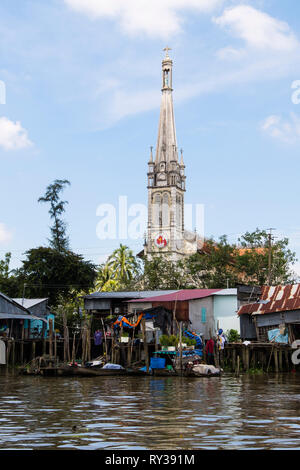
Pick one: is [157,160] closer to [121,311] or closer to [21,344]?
[121,311]

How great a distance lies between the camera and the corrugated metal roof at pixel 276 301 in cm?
3500

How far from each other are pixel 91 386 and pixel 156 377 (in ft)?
22.7

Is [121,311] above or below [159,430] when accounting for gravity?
above

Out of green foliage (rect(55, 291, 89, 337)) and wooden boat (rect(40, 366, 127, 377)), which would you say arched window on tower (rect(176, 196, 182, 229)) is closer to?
green foliage (rect(55, 291, 89, 337))

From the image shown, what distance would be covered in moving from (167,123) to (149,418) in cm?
10205

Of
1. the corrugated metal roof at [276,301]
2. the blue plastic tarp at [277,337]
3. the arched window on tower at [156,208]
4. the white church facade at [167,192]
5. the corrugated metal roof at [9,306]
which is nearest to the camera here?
the corrugated metal roof at [276,301]

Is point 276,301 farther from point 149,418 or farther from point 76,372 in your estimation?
point 149,418

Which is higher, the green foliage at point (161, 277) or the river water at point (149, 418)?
the green foliage at point (161, 277)

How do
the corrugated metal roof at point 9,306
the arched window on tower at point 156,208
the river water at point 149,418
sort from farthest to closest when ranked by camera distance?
the arched window on tower at point 156,208
the corrugated metal roof at point 9,306
the river water at point 149,418

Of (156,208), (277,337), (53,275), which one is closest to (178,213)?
(156,208)

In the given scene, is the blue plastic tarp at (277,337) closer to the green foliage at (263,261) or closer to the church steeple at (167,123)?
the green foliage at (263,261)

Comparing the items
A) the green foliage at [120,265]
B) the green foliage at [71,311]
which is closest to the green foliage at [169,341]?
the green foliage at [71,311]
